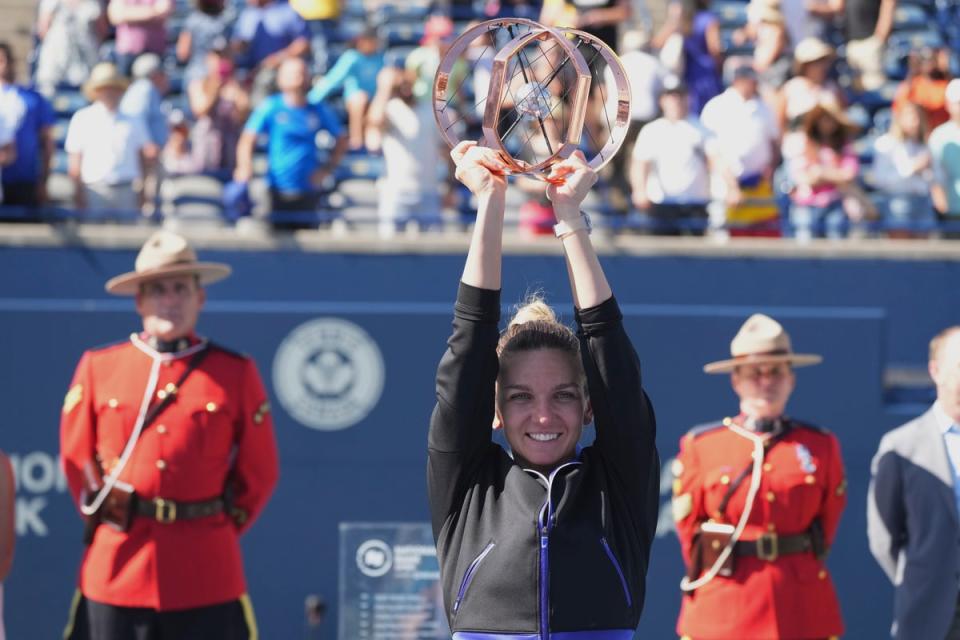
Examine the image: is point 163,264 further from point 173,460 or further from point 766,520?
point 766,520

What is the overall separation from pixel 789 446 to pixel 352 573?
2033mm

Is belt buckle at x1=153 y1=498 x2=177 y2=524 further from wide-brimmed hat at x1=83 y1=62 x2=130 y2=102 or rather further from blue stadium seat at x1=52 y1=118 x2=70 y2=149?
blue stadium seat at x1=52 y1=118 x2=70 y2=149

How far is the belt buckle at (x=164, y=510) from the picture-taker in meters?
6.23

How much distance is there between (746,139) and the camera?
9.55m

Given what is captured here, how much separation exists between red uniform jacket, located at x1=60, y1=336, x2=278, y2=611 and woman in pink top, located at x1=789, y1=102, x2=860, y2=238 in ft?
13.5

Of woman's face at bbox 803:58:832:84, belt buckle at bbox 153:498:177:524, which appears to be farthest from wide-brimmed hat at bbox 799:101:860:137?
belt buckle at bbox 153:498:177:524

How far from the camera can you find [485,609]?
3.17 metres

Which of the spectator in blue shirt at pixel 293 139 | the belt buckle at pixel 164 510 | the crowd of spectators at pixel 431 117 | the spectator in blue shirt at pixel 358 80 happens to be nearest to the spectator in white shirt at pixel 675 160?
the crowd of spectators at pixel 431 117

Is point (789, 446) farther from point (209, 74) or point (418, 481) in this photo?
point (209, 74)

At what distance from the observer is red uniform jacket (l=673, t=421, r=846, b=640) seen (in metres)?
6.42

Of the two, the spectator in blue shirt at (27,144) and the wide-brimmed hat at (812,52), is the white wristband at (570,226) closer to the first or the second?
the spectator in blue shirt at (27,144)

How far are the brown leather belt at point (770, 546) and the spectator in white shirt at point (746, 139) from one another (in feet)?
10.1

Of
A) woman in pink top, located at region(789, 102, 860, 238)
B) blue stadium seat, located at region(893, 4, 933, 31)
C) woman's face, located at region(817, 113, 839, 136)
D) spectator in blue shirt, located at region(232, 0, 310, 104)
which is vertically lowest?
woman in pink top, located at region(789, 102, 860, 238)

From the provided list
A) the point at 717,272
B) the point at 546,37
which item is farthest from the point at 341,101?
the point at 546,37
